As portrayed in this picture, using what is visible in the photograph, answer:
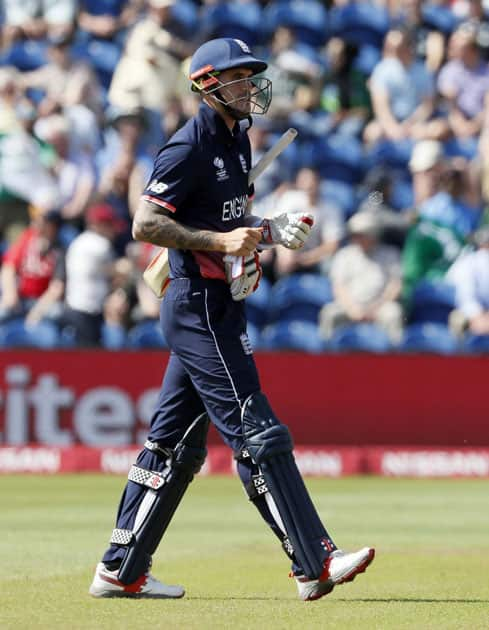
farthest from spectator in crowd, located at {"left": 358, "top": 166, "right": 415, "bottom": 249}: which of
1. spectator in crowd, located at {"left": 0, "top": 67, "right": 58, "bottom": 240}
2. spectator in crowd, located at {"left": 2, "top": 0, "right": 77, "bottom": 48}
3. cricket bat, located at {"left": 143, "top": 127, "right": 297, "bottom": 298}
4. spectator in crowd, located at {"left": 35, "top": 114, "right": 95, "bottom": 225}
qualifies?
cricket bat, located at {"left": 143, "top": 127, "right": 297, "bottom": 298}

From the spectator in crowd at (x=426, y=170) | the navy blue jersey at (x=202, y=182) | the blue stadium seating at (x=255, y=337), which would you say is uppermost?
the navy blue jersey at (x=202, y=182)

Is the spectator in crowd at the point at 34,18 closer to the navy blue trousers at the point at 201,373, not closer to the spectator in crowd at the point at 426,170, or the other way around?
the spectator in crowd at the point at 426,170

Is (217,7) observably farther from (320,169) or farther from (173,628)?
(173,628)

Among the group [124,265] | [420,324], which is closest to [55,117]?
[124,265]

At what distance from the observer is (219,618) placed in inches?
192

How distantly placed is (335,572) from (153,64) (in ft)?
30.0

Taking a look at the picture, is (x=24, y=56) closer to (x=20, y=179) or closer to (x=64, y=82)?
(x=64, y=82)

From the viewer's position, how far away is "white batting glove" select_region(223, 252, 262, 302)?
5.20 metres

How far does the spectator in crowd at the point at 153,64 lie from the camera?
13.5 meters

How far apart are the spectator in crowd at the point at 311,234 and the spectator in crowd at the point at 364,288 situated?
1.60 feet

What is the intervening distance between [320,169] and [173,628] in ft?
29.1

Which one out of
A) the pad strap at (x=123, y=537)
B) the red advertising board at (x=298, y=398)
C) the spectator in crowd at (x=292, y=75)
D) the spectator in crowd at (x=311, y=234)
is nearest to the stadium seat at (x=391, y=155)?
the spectator in crowd at (x=292, y=75)

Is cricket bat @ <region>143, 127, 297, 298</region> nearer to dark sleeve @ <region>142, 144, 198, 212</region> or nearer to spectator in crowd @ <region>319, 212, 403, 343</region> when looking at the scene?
dark sleeve @ <region>142, 144, 198, 212</region>

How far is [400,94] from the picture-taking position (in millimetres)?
13648
